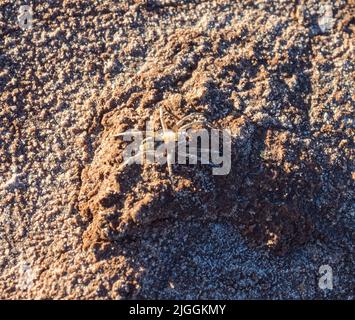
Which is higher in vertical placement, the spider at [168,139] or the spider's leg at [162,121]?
the spider's leg at [162,121]

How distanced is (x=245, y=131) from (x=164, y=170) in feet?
0.76

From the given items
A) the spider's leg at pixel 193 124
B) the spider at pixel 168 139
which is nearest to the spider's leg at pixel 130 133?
the spider at pixel 168 139

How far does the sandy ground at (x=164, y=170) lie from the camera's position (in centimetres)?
139

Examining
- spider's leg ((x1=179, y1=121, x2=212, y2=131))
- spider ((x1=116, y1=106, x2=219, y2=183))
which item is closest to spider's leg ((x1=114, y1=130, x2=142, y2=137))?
spider ((x1=116, y1=106, x2=219, y2=183))

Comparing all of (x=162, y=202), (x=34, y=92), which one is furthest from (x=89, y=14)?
(x=162, y=202)

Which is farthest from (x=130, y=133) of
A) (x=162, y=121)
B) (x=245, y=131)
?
(x=245, y=131)

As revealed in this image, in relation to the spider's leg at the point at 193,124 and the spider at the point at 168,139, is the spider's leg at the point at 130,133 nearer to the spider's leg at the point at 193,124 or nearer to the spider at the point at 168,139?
the spider at the point at 168,139

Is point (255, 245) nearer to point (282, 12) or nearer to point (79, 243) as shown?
point (79, 243)

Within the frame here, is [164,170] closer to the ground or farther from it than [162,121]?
closer to the ground

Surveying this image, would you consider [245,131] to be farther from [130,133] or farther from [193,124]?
[130,133]

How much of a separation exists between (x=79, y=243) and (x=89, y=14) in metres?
0.64

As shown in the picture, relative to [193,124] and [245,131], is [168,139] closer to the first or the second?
[193,124]

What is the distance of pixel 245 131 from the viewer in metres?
1.48

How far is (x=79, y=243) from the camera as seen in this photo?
1406 mm
